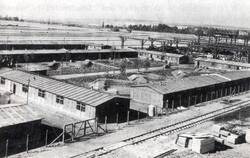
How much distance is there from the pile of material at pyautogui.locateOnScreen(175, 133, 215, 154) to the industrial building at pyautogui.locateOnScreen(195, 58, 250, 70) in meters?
52.2

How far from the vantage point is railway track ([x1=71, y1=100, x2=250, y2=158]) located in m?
25.5

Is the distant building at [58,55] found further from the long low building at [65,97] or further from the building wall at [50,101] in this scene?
the long low building at [65,97]

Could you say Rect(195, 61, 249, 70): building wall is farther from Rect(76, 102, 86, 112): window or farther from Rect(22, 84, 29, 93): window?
Rect(22, 84, 29, 93): window

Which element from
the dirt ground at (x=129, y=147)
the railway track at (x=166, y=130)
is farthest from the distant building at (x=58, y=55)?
the railway track at (x=166, y=130)

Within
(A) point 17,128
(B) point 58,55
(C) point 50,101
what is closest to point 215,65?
(B) point 58,55

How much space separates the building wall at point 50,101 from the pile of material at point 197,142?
9.50 metres

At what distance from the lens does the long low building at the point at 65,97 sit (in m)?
34.1

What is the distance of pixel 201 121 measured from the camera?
36688 millimetres

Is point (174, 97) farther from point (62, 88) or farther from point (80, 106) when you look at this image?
point (62, 88)

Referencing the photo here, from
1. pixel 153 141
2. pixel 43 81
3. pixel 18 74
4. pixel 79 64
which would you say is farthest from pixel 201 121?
pixel 79 64

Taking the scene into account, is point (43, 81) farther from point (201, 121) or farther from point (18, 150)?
point (201, 121)

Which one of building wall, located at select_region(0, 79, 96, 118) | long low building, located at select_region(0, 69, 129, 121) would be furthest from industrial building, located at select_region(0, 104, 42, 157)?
long low building, located at select_region(0, 69, 129, 121)

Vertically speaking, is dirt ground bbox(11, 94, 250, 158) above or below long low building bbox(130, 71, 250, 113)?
below

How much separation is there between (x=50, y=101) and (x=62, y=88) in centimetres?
197
